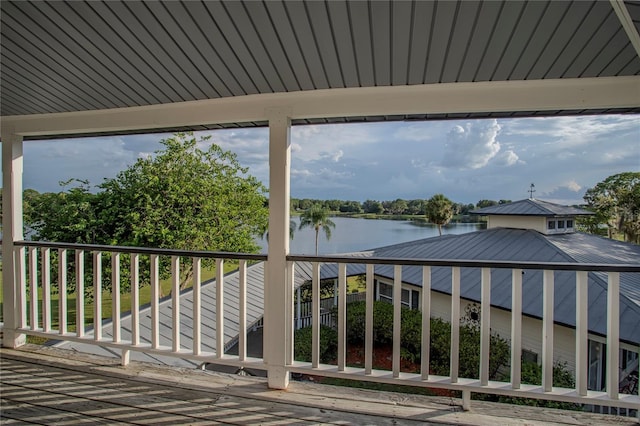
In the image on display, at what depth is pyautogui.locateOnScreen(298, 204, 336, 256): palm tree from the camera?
17.0 ft

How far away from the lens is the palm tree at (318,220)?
17.0ft

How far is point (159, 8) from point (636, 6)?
6.27ft

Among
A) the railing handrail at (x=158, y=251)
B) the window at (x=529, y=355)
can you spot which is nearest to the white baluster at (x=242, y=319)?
the railing handrail at (x=158, y=251)

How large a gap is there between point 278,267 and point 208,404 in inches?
38.5

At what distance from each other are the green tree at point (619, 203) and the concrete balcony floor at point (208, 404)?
222 centimetres

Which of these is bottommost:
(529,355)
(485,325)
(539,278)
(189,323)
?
(529,355)

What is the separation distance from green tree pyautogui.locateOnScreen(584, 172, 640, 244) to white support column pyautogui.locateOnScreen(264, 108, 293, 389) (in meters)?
3.43

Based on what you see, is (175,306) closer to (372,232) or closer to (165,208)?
(372,232)

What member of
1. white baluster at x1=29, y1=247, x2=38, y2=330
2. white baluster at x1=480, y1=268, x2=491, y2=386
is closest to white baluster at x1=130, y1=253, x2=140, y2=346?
white baluster at x1=29, y1=247, x2=38, y2=330

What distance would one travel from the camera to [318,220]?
5340mm

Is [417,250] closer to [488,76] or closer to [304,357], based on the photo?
[304,357]

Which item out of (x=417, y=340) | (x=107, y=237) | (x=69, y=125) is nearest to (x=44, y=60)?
(x=69, y=125)

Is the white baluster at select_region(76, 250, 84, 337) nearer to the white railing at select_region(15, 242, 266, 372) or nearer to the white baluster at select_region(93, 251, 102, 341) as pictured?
the white railing at select_region(15, 242, 266, 372)

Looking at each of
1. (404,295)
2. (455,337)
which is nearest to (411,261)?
(455,337)
